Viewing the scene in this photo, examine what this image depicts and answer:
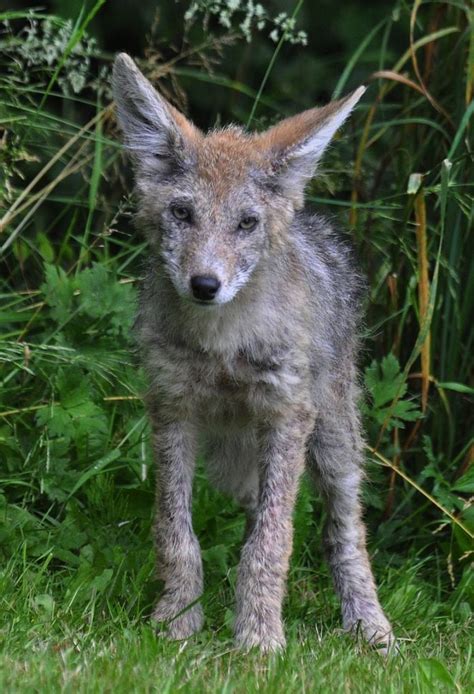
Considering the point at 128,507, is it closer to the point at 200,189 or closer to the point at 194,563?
the point at 194,563

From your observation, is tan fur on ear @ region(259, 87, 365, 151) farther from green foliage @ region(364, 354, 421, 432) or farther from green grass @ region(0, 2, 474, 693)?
green foliage @ region(364, 354, 421, 432)

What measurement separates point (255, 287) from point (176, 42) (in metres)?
3.80

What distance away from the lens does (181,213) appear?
4812 mm

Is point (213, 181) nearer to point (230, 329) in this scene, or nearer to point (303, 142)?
point (303, 142)

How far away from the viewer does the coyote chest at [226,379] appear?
4961 millimetres

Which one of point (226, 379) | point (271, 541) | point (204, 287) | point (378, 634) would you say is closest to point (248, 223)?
point (204, 287)

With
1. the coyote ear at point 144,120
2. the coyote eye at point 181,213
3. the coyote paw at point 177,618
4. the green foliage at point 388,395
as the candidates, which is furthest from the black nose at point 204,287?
the green foliage at point 388,395

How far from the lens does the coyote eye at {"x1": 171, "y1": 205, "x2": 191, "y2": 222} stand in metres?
4.80

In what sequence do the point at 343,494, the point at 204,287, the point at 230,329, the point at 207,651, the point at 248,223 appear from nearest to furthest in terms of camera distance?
1. the point at 207,651
2. the point at 204,287
3. the point at 248,223
4. the point at 230,329
5. the point at 343,494

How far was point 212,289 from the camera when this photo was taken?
4562 mm

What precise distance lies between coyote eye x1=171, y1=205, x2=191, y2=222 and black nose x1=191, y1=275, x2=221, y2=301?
323 mm

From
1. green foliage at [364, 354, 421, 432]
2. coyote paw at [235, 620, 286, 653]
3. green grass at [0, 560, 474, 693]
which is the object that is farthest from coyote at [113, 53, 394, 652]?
green foliage at [364, 354, 421, 432]

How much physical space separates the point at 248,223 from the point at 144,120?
24.6 inches

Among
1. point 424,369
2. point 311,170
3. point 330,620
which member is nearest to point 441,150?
point 424,369
